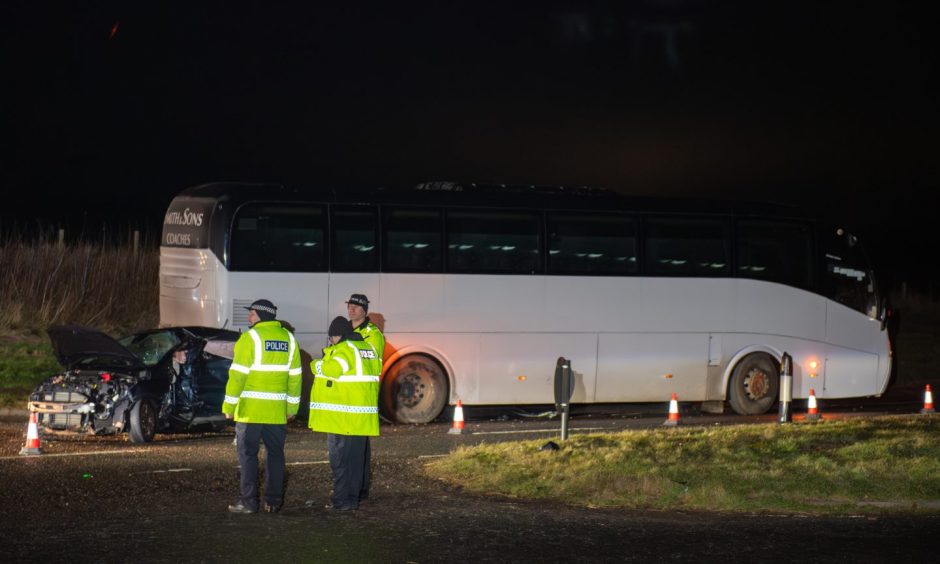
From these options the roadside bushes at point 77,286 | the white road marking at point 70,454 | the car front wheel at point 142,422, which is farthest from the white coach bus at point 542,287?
the roadside bushes at point 77,286

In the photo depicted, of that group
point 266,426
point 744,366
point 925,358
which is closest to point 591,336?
point 744,366

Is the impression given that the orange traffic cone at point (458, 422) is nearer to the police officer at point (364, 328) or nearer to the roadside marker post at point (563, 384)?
the roadside marker post at point (563, 384)

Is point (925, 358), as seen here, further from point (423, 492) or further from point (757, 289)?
point (423, 492)

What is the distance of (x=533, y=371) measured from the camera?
70.3ft

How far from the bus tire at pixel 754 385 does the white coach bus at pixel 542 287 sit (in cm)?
2

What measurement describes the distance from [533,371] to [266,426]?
10.7 metres

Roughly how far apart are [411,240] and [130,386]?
5579 mm

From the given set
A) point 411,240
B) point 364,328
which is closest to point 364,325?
point 364,328

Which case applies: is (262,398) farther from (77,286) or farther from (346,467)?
(77,286)

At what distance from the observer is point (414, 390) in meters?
20.7

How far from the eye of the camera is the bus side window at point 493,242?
68.5 feet

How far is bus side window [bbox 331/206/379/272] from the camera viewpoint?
20.1 m

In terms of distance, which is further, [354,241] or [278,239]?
[354,241]

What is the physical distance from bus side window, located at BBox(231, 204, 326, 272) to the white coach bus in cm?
2
